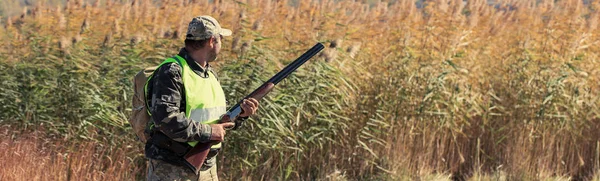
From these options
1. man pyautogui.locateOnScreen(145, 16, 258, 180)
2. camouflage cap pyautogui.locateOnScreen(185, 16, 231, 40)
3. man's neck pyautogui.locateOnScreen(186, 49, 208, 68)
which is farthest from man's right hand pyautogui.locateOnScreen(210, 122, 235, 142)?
camouflage cap pyautogui.locateOnScreen(185, 16, 231, 40)

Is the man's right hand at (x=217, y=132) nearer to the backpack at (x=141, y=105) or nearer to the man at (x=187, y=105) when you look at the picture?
the man at (x=187, y=105)

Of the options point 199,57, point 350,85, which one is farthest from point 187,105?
point 350,85

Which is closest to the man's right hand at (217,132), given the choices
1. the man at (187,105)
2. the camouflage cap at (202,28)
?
the man at (187,105)

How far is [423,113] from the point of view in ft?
27.0

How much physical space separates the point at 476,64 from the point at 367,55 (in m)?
1.33

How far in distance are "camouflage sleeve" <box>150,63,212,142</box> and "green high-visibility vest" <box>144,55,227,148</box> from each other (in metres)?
0.04

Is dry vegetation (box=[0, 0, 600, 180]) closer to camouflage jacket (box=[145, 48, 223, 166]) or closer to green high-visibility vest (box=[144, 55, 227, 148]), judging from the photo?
green high-visibility vest (box=[144, 55, 227, 148])

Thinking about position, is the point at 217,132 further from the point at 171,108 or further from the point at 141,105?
→ the point at 141,105

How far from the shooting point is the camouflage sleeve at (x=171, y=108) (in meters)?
3.45

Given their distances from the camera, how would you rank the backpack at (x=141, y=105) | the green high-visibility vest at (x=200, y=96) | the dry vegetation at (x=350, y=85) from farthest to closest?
the dry vegetation at (x=350, y=85)
the backpack at (x=141, y=105)
the green high-visibility vest at (x=200, y=96)

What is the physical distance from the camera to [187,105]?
3.57 metres

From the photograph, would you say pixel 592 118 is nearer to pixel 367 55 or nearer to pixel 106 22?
pixel 367 55

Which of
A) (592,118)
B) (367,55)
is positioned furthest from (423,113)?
(592,118)

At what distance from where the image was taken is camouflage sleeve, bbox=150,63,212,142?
3.45 meters
